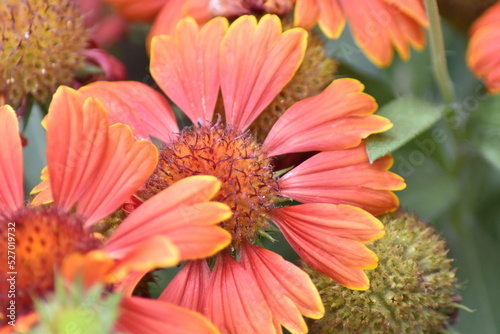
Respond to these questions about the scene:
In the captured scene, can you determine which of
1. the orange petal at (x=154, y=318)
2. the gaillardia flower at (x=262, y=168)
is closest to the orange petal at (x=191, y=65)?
the gaillardia flower at (x=262, y=168)

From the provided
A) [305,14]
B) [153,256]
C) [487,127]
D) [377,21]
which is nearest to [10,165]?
[153,256]

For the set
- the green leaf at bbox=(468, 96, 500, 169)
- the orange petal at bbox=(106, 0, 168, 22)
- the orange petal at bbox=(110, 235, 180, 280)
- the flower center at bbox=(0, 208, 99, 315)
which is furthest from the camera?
the orange petal at bbox=(106, 0, 168, 22)

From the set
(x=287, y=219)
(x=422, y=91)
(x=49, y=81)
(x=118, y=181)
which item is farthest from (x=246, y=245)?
(x=422, y=91)

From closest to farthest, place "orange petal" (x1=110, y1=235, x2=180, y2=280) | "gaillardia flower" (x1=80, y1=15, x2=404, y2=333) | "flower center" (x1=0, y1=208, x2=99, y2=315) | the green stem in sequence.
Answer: "orange petal" (x1=110, y1=235, x2=180, y2=280)
"flower center" (x1=0, y1=208, x2=99, y2=315)
"gaillardia flower" (x1=80, y1=15, x2=404, y2=333)
the green stem

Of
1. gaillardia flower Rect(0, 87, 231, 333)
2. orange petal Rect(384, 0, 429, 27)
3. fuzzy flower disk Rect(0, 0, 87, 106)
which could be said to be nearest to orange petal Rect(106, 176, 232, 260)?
gaillardia flower Rect(0, 87, 231, 333)

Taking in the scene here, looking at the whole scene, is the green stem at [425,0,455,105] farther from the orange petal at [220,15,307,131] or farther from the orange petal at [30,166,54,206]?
the orange petal at [30,166,54,206]

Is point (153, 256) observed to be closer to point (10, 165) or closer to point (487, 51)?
point (10, 165)
